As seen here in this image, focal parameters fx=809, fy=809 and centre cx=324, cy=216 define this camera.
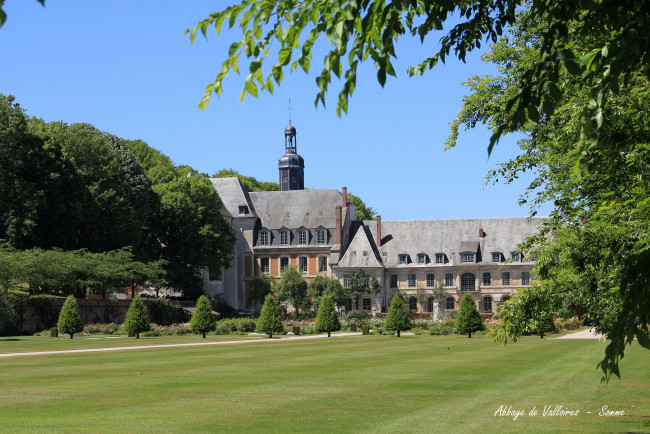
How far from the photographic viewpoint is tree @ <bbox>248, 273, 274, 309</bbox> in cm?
8331

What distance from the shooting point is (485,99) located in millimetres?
17797

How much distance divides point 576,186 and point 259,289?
68.6 meters

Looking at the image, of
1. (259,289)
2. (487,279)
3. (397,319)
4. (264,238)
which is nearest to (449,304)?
(487,279)

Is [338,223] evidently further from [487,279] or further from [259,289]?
[487,279]

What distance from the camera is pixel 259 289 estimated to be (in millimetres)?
83312

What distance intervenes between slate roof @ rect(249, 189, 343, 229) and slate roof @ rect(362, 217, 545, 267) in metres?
5.83

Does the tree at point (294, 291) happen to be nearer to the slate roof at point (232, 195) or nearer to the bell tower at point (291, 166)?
the slate roof at point (232, 195)

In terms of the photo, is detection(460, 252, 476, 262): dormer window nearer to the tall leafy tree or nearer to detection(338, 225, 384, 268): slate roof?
detection(338, 225, 384, 268): slate roof

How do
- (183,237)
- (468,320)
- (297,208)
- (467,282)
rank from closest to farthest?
(468,320) → (183,237) → (467,282) → (297,208)

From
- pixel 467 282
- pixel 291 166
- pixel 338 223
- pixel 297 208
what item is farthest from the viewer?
pixel 291 166

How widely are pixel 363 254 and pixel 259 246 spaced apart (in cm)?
1241

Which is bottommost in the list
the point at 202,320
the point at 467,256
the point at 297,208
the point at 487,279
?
the point at 202,320

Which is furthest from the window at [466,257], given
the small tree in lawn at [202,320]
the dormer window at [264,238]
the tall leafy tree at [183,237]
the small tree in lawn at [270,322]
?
the small tree in lawn at [202,320]

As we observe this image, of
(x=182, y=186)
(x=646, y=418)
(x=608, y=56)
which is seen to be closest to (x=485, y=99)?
(x=646, y=418)
